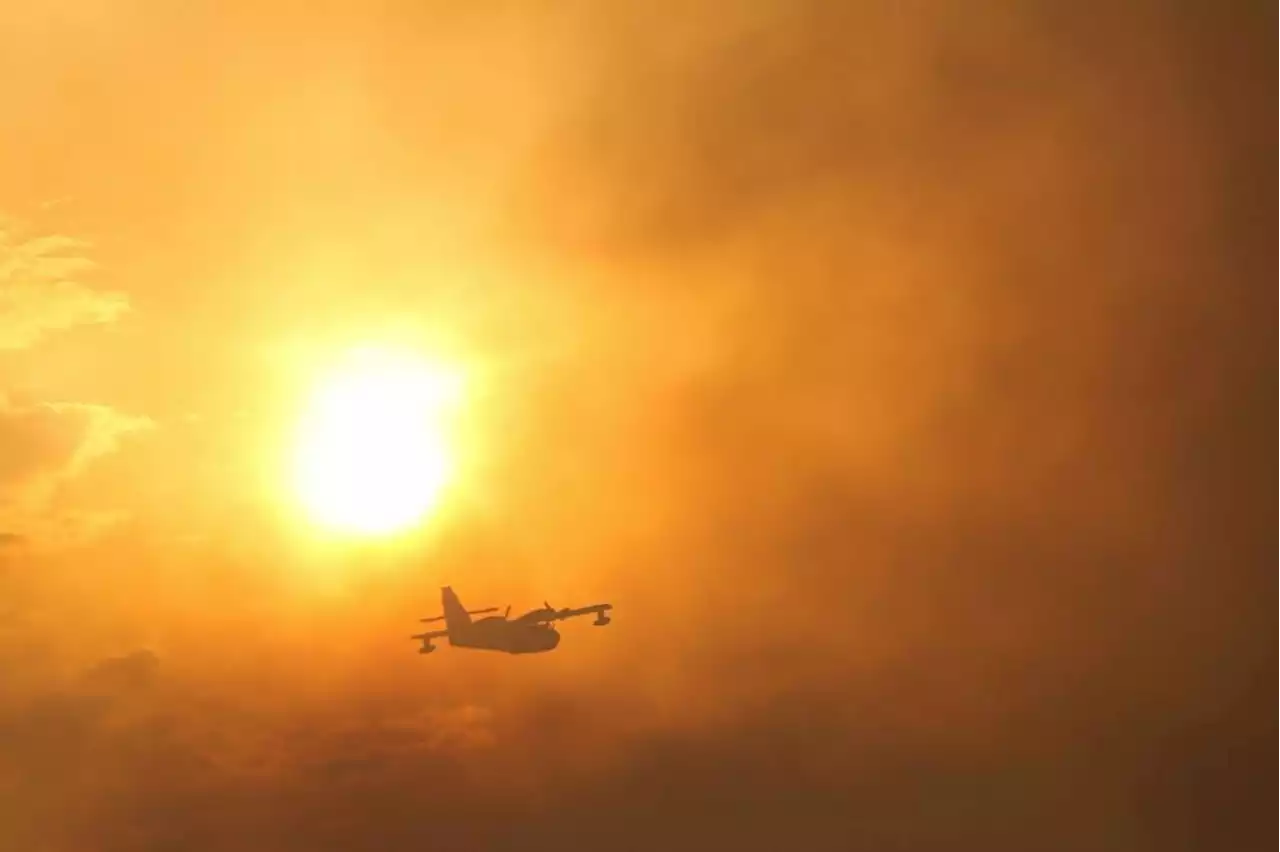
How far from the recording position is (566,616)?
198500 mm
